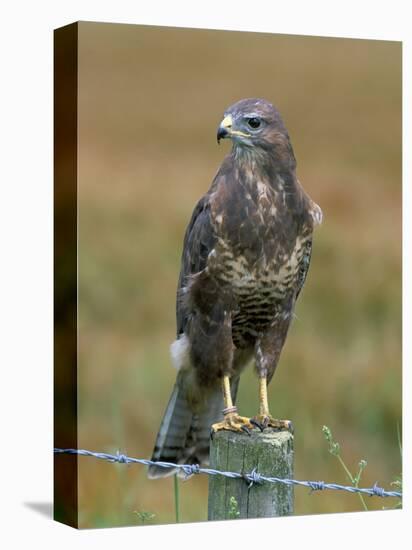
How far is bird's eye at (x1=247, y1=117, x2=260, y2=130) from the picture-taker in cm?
720

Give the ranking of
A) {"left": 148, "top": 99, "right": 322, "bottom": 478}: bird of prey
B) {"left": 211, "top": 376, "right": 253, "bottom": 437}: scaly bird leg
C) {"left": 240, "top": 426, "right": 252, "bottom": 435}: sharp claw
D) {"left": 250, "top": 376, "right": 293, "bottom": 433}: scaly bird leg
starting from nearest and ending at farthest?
{"left": 240, "top": 426, "right": 252, "bottom": 435}: sharp claw < {"left": 211, "top": 376, "right": 253, "bottom": 437}: scaly bird leg < {"left": 250, "top": 376, "right": 293, "bottom": 433}: scaly bird leg < {"left": 148, "top": 99, "right": 322, "bottom": 478}: bird of prey

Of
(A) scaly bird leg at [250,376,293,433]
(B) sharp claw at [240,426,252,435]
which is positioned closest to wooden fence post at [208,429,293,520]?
(B) sharp claw at [240,426,252,435]

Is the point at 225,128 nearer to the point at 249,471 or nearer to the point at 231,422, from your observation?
the point at 231,422

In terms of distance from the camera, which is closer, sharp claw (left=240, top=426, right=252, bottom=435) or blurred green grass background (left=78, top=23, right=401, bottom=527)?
sharp claw (left=240, top=426, right=252, bottom=435)

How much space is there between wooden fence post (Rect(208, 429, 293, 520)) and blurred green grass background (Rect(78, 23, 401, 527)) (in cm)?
102

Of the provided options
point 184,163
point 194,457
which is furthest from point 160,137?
point 194,457

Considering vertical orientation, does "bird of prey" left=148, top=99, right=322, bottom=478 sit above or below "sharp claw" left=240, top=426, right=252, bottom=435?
above

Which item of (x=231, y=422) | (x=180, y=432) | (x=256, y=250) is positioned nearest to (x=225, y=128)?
(x=256, y=250)

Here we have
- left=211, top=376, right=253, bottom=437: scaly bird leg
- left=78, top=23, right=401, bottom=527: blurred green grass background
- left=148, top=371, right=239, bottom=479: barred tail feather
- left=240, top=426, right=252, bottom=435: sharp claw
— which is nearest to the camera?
left=240, top=426, right=252, bottom=435: sharp claw

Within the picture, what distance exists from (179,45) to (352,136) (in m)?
1.30

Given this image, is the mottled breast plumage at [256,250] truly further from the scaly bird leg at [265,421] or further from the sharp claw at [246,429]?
the sharp claw at [246,429]

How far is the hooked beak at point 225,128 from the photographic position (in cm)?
709

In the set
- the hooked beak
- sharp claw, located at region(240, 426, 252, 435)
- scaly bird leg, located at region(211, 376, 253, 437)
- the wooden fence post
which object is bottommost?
the wooden fence post

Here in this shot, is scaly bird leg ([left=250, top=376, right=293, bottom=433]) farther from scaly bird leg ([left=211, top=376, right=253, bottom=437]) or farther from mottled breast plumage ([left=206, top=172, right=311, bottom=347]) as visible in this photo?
mottled breast plumage ([left=206, top=172, right=311, bottom=347])
